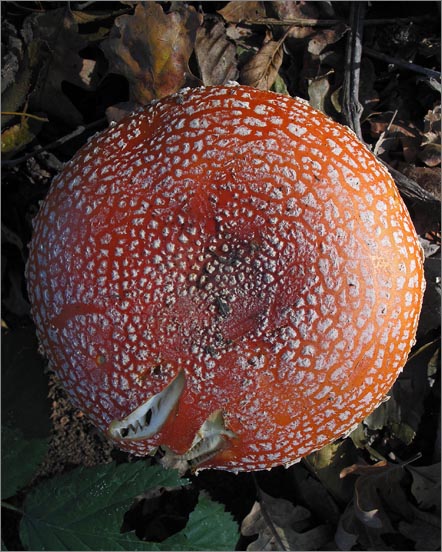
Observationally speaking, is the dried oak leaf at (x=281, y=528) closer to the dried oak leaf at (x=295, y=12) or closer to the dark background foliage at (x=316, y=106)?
the dark background foliage at (x=316, y=106)

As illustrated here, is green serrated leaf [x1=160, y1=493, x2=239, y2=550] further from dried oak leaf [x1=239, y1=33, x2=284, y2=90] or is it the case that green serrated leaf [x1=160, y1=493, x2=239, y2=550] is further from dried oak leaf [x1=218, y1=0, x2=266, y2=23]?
dried oak leaf [x1=218, y1=0, x2=266, y2=23]

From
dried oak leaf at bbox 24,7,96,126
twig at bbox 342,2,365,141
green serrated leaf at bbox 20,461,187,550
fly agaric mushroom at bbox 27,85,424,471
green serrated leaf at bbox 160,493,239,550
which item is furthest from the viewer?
twig at bbox 342,2,365,141

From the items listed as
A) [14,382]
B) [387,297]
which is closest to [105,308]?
[387,297]

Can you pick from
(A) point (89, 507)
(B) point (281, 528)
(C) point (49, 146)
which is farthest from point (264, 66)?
(B) point (281, 528)

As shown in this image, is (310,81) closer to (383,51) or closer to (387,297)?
(383,51)

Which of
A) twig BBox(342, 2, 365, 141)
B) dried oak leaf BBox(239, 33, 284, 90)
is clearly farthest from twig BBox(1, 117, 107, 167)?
twig BBox(342, 2, 365, 141)
